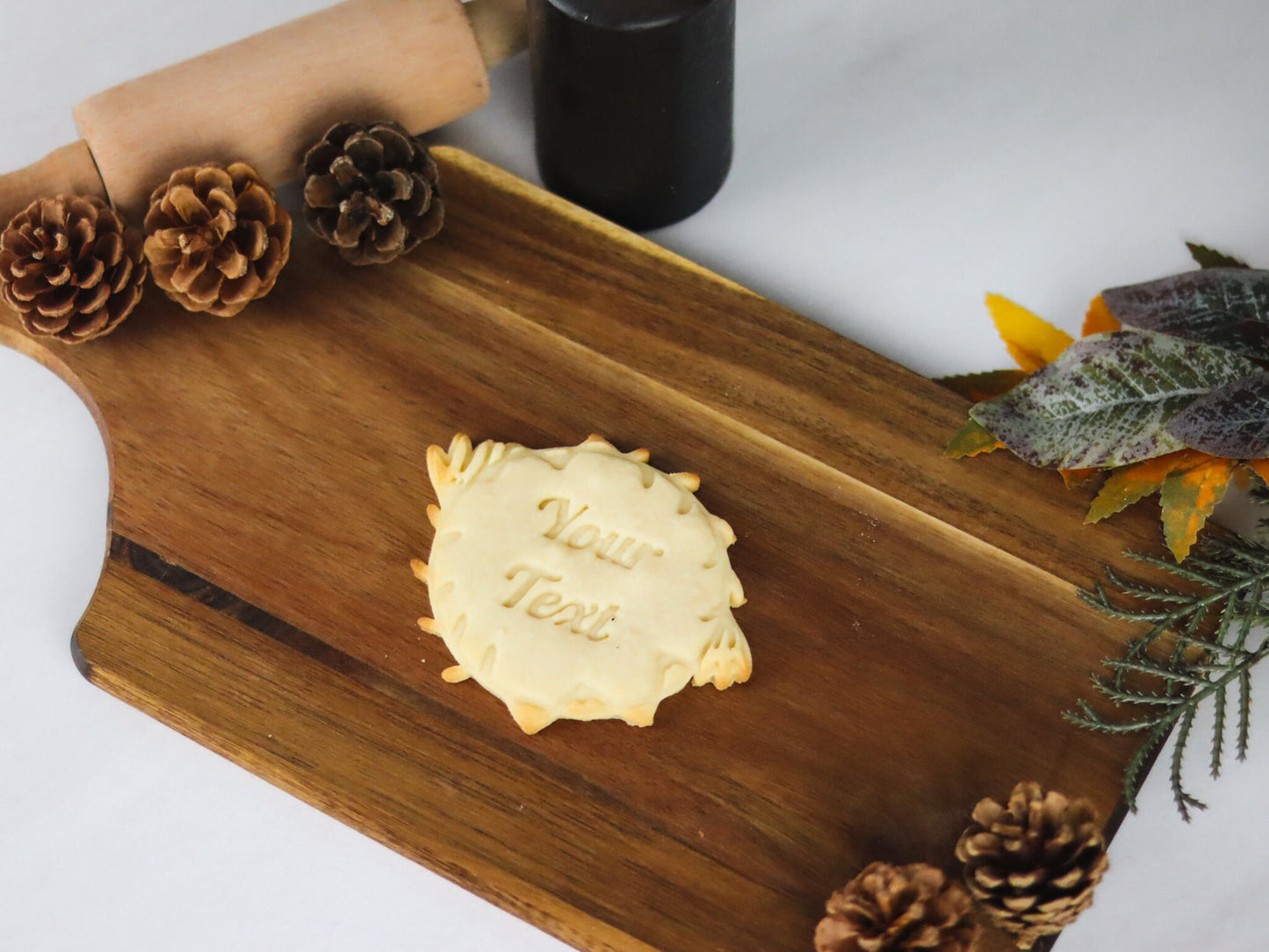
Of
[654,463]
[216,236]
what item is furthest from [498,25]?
[654,463]

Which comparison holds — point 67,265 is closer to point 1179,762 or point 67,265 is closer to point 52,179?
point 52,179

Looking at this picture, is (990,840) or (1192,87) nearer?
(990,840)

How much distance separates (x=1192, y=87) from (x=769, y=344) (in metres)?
0.55

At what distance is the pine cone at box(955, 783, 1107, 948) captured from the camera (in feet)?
2.75

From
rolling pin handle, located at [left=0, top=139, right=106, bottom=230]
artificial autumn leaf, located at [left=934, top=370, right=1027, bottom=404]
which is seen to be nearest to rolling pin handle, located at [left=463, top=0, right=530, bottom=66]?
rolling pin handle, located at [left=0, top=139, right=106, bottom=230]

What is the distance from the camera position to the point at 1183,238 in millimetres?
1181

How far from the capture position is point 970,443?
101 centimetres

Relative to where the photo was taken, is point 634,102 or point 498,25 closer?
point 634,102

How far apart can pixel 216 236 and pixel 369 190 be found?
13 cm

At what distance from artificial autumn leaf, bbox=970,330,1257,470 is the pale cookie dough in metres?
0.26

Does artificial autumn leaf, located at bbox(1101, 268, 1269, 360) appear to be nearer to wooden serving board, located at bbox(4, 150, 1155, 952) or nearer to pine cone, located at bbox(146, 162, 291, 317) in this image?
wooden serving board, located at bbox(4, 150, 1155, 952)

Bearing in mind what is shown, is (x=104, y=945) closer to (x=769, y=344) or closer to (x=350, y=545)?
(x=350, y=545)

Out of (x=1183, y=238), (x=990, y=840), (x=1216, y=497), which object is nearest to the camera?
(x=990, y=840)

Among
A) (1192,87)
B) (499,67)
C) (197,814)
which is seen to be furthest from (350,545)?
(1192,87)
